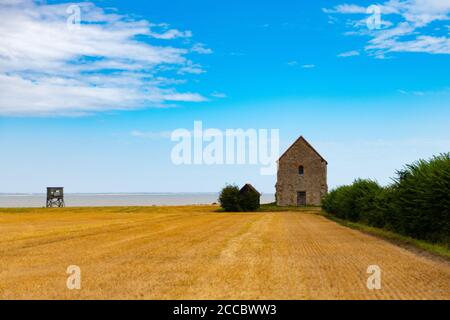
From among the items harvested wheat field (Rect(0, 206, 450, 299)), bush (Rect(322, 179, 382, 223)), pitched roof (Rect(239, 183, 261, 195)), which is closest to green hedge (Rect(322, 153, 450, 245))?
bush (Rect(322, 179, 382, 223))

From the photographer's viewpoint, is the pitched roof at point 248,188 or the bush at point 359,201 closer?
the bush at point 359,201

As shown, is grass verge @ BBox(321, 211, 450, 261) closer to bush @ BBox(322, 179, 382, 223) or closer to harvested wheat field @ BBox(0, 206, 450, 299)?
harvested wheat field @ BBox(0, 206, 450, 299)

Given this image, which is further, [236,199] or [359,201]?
[236,199]

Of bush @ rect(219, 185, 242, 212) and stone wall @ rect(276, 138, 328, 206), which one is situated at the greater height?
stone wall @ rect(276, 138, 328, 206)

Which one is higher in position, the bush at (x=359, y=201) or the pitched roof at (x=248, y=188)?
the pitched roof at (x=248, y=188)

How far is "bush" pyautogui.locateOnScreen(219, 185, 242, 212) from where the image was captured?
83.1 meters

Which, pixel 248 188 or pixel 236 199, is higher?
pixel 248 188

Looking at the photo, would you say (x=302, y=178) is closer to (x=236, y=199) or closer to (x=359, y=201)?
(x=236, y=199)

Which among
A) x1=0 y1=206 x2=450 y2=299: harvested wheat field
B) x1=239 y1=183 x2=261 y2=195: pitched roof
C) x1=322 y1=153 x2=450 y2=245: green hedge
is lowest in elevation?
x1=0 y1=206 x2=450 y2=299: harvested wheat field

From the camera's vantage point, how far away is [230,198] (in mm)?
83125

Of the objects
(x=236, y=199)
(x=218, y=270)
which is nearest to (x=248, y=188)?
(x=236, y=199)

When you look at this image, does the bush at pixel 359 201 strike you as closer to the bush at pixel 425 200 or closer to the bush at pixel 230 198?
the bush at pixel 425 200

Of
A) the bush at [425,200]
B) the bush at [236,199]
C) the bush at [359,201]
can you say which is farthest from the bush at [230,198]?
the bush at [425,200]

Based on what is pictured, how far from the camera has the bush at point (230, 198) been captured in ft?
273
